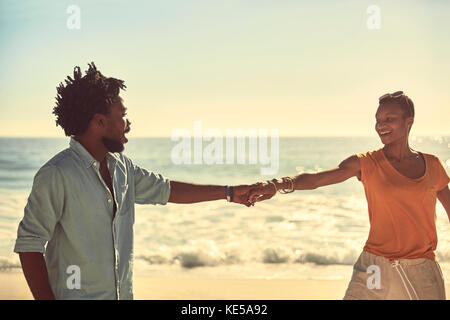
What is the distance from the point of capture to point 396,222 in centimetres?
362

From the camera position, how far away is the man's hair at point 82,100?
295cm

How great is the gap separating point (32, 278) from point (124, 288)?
0.48m

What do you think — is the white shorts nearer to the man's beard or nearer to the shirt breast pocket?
the shirt breast pocket

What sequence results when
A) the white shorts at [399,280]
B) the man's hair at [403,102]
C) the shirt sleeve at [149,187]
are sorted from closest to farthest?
the shirt sleeve at [149,187] → the white shorts at [399,280] → the man's hair at [403,102]

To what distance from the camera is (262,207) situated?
627 inches

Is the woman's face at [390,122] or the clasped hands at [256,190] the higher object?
the woman's face at [390,122]

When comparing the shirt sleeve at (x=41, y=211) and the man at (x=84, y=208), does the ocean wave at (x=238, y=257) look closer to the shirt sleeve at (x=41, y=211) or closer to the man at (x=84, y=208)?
the man at (x=84, y=208)

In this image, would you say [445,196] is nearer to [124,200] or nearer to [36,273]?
[124,200]

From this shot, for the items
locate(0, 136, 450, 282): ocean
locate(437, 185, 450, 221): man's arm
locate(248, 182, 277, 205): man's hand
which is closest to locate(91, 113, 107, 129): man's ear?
locate(248, 182, 277, 205): man's hand

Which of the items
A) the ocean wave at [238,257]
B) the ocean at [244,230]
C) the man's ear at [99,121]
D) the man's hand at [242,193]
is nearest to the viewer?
the man's ear at [99,121]

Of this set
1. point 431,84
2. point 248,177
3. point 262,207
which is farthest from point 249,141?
point 262,207

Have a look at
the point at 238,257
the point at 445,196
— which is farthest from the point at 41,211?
the point at 238,257

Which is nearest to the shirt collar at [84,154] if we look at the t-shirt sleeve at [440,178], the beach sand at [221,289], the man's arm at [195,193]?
the man's arm at [195,193]

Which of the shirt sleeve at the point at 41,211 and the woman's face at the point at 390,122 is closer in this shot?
the shirt sleeve at the point at 41,211
